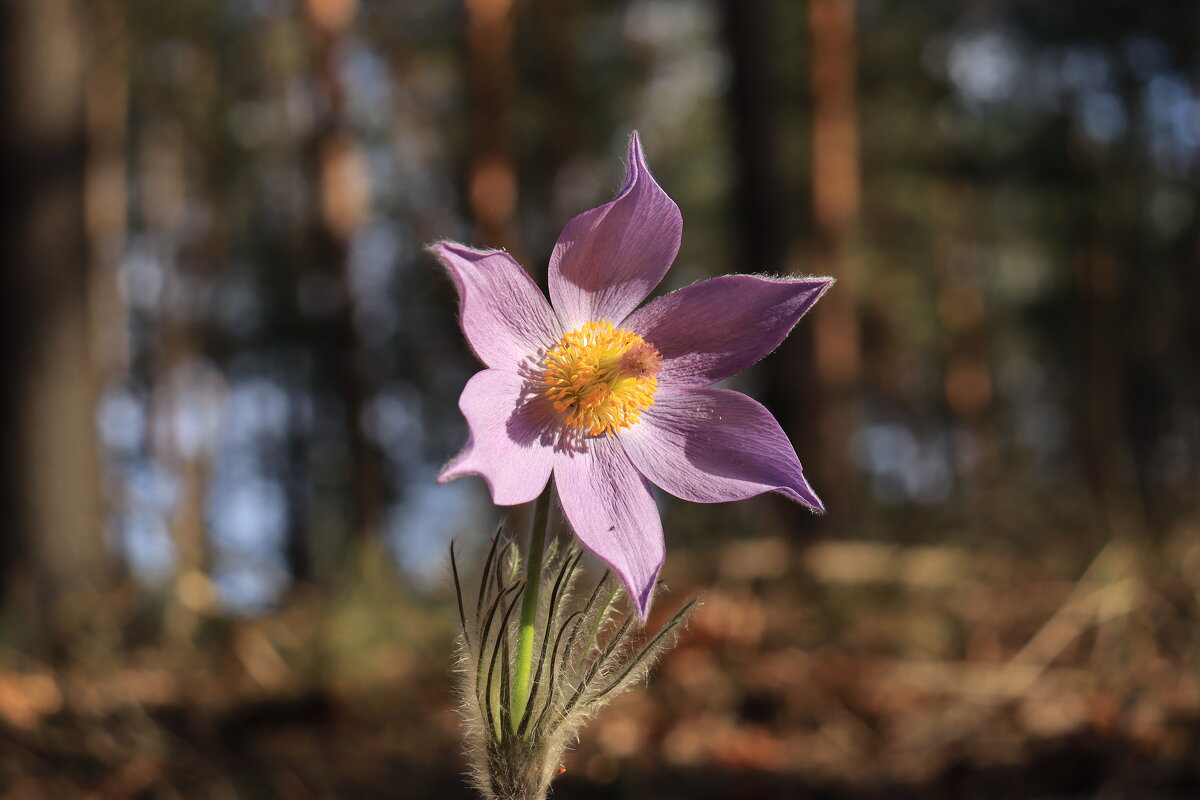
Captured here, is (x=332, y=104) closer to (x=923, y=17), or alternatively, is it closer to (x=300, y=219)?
(x=300, y=219)

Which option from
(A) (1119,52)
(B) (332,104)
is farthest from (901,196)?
(B) (332,104)

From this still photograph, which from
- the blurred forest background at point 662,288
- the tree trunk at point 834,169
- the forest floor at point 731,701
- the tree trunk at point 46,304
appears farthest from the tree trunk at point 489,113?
the forest floor at point 731,701

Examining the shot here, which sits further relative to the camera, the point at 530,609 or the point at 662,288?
the point at 662,288

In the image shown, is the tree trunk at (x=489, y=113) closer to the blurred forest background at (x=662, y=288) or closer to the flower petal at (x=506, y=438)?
the blurred forest background at (x=662, y=288)

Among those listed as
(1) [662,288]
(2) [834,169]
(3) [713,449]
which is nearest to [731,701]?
(3) [713,449]

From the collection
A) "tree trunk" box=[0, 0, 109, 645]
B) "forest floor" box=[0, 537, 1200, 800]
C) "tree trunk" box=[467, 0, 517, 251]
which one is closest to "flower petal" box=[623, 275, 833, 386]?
"forest floor" box=[0, 537, 1200, 800]

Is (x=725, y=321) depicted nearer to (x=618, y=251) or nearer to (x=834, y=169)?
(x=618, y=251)

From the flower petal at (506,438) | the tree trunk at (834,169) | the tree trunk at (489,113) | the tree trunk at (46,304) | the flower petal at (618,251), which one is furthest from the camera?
the tree trunk at (489,113)
